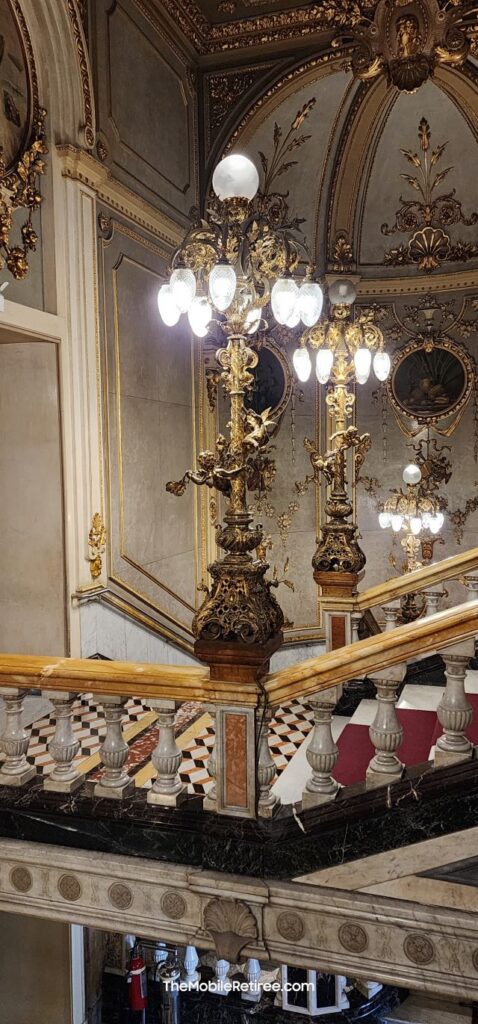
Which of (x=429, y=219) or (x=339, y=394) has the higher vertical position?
(x=429, y=219)

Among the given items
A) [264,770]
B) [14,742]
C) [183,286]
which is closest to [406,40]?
[183,286]

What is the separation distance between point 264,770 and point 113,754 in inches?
27.6

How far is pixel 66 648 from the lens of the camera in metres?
5.47

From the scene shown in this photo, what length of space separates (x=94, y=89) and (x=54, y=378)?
8.29ft

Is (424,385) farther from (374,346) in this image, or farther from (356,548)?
(356,548)

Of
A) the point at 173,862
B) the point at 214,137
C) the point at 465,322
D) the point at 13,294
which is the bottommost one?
the point at 173,862

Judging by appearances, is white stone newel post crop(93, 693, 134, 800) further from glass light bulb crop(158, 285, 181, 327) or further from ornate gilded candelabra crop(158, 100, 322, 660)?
glass light bulb crop(158, 285, 181, 327)

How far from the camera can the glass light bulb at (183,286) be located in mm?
2896

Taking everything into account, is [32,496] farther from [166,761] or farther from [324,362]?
[166,761]

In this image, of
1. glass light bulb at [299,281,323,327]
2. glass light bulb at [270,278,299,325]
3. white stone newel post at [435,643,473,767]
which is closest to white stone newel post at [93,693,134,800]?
white stone newel post at [435,643,473,767]

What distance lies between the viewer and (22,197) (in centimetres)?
491

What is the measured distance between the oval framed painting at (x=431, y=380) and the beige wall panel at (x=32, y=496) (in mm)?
5144

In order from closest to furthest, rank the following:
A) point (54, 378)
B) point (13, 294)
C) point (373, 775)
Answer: point (373, 775) < point (13, 294) < point (54, 378)

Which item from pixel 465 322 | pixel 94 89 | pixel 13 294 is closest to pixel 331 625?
pixel 13 294
